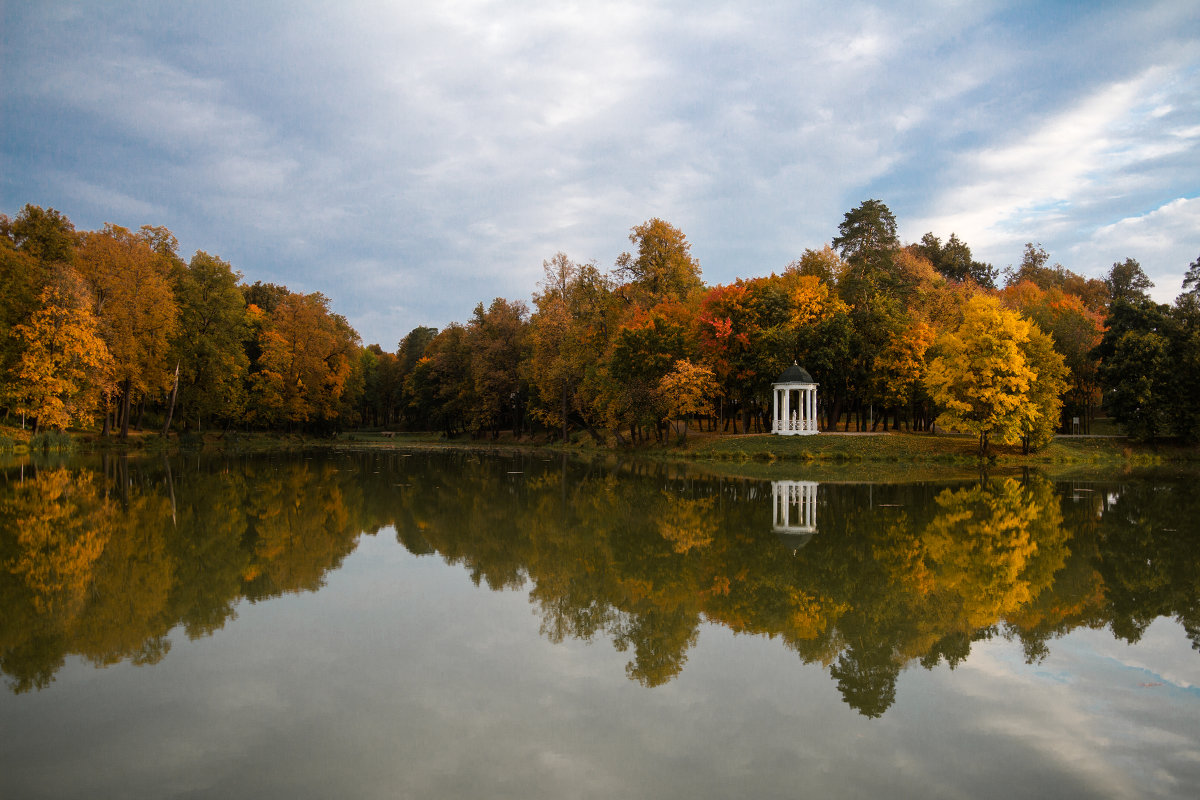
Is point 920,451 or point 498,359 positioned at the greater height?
point 498,359

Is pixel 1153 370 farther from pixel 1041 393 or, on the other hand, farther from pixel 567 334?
pixel 567 334

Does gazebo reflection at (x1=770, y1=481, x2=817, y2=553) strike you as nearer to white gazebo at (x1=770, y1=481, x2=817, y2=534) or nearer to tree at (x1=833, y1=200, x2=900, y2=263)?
white gazebo at (x1=770, y1=481, x2=817, y2=534)

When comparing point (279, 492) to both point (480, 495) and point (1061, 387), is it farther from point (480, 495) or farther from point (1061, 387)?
point (1061, 387)

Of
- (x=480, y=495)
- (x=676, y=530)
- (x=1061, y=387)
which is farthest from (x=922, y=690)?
(x=1061, y=387)

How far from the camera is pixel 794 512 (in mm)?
18406

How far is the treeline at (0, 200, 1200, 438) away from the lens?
Answer: 37.6 metres

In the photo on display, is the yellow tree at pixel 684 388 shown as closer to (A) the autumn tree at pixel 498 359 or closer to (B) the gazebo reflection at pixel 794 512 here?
(B) the gazebo reflection at pixel 794 512

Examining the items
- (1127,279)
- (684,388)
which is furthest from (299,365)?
(1127,279)

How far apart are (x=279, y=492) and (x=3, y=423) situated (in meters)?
29.5

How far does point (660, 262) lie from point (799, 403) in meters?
15.0

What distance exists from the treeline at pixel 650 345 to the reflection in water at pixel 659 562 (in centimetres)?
1628

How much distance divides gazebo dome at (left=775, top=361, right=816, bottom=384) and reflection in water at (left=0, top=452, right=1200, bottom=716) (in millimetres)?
19300

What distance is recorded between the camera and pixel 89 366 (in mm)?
38375

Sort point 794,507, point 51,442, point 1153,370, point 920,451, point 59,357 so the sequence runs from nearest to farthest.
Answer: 1. point 794,507
2. point 59,357
3. point 51,442
4. point 920,451
5. point 1153,370
